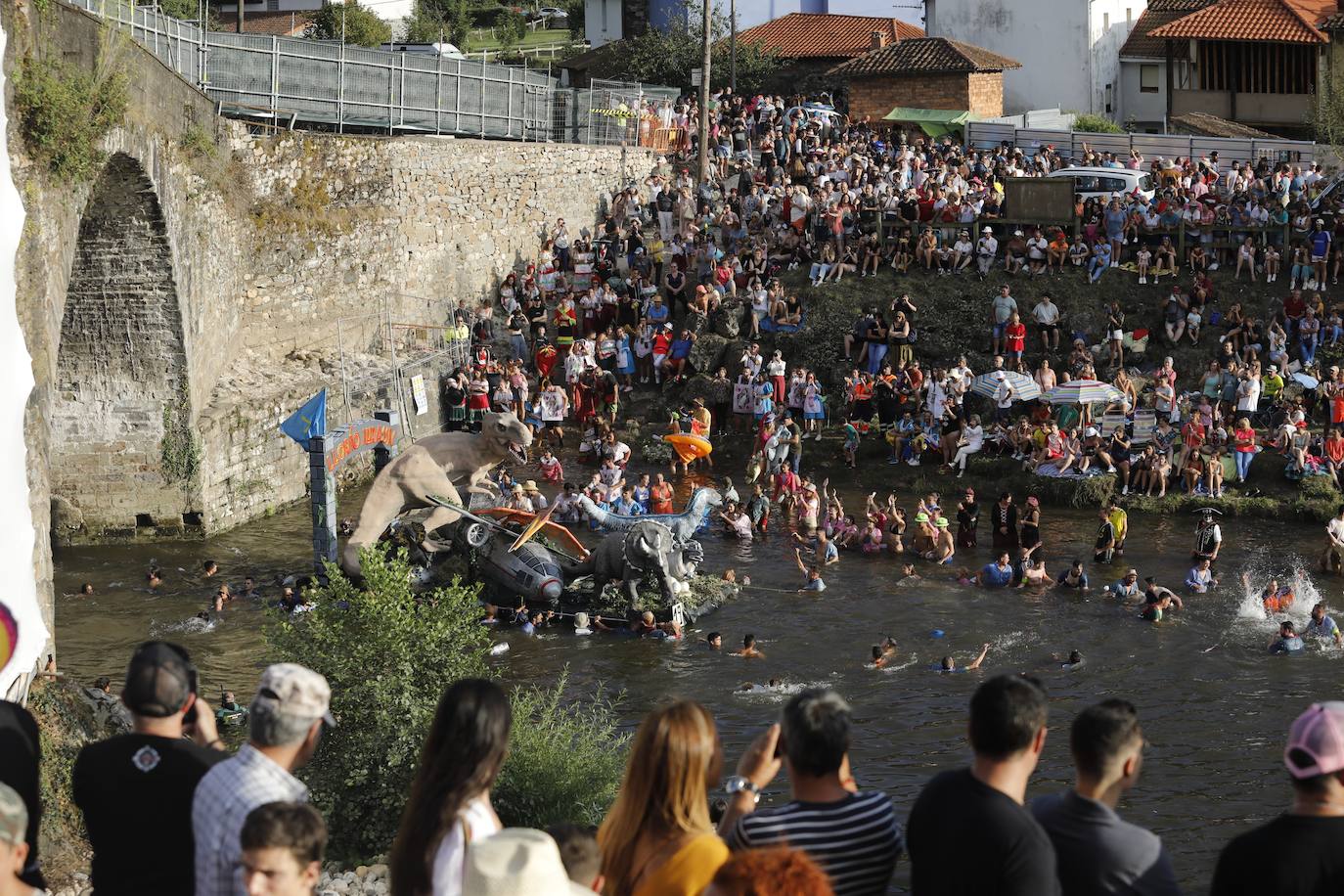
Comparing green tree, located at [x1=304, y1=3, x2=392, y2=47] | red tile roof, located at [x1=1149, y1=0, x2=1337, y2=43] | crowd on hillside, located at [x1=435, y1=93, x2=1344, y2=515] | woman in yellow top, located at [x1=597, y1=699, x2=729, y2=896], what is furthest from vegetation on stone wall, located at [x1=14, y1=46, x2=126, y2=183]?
green tree, located at [x1=304, y1=3, x2=392, y2=47]

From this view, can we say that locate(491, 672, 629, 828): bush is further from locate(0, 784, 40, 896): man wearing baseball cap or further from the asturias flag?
the asturias flag

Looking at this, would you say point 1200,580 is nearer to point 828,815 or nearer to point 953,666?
point 953,666

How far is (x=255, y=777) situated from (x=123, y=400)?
19275 mm

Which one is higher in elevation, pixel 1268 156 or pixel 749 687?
pixel 1268 156

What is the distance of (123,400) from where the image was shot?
2373cm

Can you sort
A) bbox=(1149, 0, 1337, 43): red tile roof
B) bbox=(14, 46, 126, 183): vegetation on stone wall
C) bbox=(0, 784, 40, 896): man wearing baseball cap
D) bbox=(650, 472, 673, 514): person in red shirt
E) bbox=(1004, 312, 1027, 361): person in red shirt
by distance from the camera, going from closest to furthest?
bbox=(0, 784, 40, 896): man wearing baseball cap → bbox=(14, 46, 126, 183): vegetation on stone wall → bbox=(650, 472, 673, 514): person in red shirt → bbox=(1004, 312, 1027, 361): person in red shirt → bbox=(1149, 0, 1337, 43): red tile roof

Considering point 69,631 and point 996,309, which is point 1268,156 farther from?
point 69,631

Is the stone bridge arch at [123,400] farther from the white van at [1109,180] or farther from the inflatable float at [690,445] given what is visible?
the white van at [1109,180]

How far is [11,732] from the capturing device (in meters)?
6.12

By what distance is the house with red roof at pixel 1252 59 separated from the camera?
40.6 metres

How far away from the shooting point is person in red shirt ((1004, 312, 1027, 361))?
93.2 feet

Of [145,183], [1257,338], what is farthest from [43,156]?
[1257,338]

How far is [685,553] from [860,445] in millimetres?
7392

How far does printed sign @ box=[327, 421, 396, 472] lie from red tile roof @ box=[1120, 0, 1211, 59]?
27.7 m
